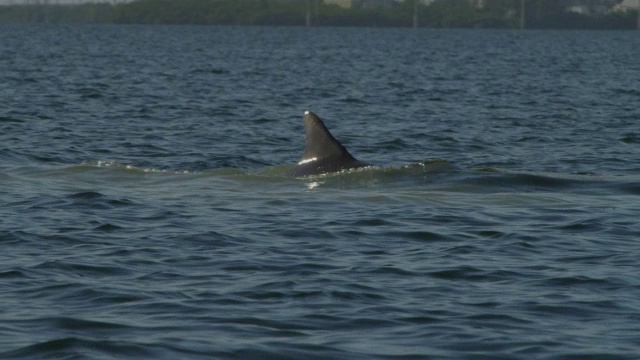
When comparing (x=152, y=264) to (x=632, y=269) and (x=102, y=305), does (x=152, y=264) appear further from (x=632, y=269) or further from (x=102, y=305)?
(x=632, y=269)

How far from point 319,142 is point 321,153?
160 millimetres

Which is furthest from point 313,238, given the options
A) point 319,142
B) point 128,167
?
point 128,167

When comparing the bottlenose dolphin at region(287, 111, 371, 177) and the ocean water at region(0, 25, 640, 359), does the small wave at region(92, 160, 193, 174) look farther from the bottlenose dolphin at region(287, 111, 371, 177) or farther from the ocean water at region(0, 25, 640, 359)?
the bottlenose dolphin at region(287, 111, 371, 177)

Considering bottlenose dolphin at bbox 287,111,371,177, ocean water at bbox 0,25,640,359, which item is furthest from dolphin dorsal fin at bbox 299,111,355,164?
ocean water at bbox 0,25,640,359

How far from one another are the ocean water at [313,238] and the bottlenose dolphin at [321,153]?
0.84 ft

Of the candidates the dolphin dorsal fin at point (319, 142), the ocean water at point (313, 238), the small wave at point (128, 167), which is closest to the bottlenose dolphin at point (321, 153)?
the dolphin dorsal fin at point (319, 142)

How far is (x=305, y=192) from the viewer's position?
63.8ft

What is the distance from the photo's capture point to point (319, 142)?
20672 millimetres

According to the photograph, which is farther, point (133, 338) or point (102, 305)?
point (102, 305)

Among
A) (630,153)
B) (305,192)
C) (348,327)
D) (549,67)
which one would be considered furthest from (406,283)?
(549,67)

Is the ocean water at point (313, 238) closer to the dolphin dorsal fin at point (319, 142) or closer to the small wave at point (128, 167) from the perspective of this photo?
the small wave at point (128, 167)

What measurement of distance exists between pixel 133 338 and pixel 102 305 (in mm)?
1180

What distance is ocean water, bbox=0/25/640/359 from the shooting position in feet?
38.1

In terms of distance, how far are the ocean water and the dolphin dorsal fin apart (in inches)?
17.8
